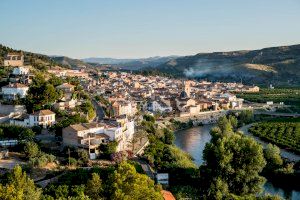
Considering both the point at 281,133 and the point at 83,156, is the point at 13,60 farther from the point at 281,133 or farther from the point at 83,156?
Result: the point at 281,133

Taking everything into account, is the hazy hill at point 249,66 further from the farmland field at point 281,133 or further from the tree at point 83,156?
the tree at point 83,156

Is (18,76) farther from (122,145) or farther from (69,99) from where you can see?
(122,145)

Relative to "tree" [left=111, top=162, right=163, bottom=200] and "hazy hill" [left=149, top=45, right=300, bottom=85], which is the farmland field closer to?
"tree" [left=111, top=162, right=163, bottom=200]

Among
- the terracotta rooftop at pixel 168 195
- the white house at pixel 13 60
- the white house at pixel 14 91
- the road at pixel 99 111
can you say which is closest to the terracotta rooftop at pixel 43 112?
the white house at pixel 14 91

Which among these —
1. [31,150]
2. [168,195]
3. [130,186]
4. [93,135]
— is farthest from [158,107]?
[130,186]

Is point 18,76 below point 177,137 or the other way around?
the other way around

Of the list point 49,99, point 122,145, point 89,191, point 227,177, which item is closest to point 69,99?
point 49,99

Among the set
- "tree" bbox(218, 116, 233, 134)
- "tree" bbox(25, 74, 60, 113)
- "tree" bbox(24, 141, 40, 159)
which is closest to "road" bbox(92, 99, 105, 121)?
"tree" bbox(25, 74, 60, 113)
